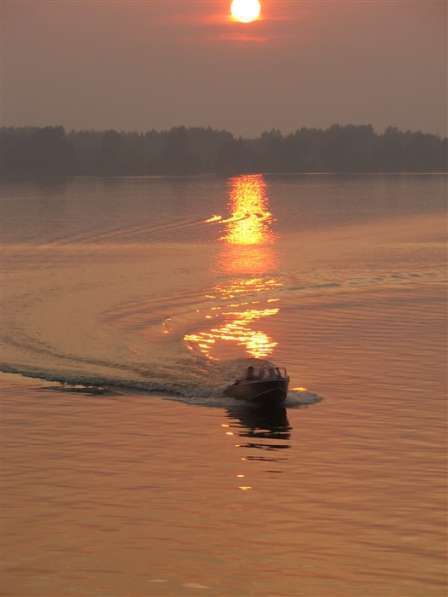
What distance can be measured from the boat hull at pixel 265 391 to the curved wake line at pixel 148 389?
95 cm

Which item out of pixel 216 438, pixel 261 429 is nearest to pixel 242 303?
pixel 261 429

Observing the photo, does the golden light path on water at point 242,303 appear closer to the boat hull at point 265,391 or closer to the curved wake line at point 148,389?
the curved wake line at point 148,389

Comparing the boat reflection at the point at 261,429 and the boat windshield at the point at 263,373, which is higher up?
the boat windshield at the point at 263,373

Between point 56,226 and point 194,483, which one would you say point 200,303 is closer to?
point 194,483

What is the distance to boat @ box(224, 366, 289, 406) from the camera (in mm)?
61031

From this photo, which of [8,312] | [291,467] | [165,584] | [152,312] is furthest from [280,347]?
[165,584]

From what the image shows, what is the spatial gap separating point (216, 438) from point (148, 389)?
12.1 metres

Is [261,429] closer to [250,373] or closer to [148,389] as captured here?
[250,373]

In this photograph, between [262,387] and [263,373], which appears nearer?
[262,387]

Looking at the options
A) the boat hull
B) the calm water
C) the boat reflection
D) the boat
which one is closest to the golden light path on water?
the calm water

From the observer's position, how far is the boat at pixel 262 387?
200 ft

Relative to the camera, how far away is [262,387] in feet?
201

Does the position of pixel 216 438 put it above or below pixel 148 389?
below

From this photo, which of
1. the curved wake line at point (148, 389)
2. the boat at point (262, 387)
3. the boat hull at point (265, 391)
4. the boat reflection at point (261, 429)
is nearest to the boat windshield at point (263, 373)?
the boat at point (262, 387)
